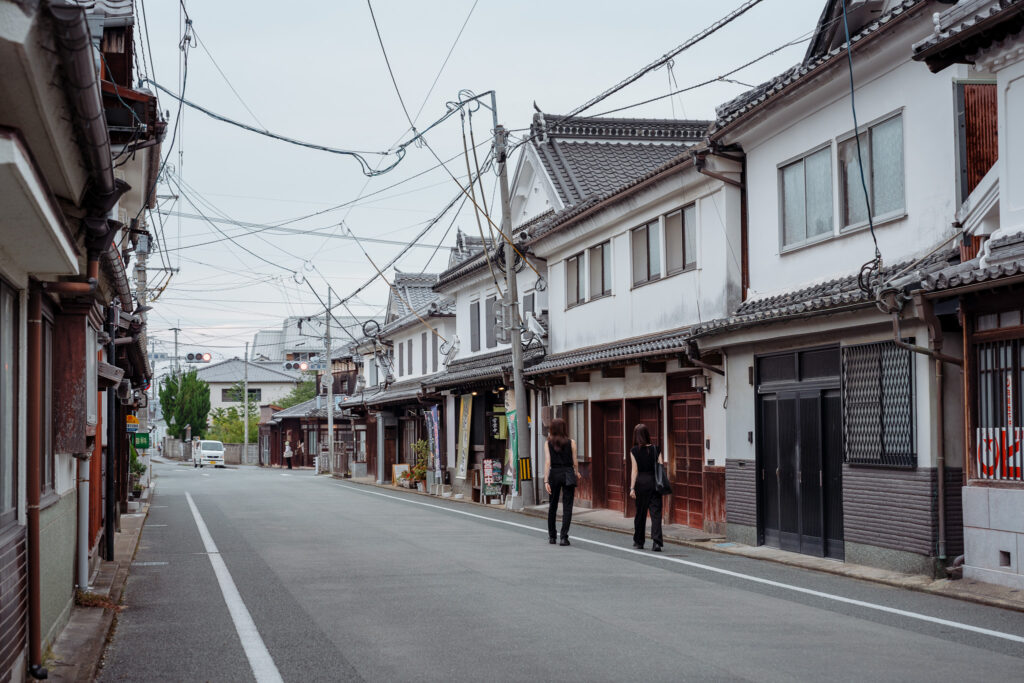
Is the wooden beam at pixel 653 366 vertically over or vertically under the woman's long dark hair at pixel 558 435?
over

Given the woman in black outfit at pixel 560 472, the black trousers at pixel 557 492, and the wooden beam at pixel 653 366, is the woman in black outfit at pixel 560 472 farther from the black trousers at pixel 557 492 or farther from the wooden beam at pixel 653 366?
the wooden beam at pixel 653 366

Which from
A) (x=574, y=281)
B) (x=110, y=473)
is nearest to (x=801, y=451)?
(x=110, y=473)

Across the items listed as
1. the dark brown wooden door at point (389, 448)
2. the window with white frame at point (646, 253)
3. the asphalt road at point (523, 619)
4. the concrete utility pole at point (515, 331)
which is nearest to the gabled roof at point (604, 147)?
the concrete utility pole at point (515, 331)

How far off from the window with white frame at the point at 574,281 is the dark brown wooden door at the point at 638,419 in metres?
3.73

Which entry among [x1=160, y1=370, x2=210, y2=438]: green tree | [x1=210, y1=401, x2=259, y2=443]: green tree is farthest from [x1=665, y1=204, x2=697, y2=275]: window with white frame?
[x1=160, y1=370, x2=210, y2=438]: green tree

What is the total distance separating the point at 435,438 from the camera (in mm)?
36594

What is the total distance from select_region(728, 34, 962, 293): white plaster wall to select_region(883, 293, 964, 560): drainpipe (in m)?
1.38

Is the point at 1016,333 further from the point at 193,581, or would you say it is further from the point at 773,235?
the point at 193,581

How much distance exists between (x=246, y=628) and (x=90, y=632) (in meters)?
1.27

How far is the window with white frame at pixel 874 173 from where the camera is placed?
1398 cm

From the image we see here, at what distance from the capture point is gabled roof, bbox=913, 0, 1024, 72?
1079 cm

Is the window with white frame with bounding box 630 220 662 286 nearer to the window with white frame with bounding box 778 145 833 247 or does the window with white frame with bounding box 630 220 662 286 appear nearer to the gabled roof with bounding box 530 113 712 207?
the window with white frame with bounding box 778 145 833 247

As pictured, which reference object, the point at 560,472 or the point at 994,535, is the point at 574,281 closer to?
the point at 560,472

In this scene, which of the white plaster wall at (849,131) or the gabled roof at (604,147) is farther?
the gabled roof at (604,147)
